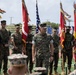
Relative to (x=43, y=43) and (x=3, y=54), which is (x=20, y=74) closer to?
(x=43, y=43)

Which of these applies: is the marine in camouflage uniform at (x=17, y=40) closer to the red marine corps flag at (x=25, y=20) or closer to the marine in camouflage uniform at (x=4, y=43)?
the marine in camouflage uniform at (x=4, y=43)

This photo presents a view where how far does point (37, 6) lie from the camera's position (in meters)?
14.0

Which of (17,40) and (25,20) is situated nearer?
(17,40)

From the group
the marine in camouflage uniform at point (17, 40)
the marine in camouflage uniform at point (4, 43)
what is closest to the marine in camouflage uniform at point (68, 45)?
the marine in camouflage uniform at point (17, 40)

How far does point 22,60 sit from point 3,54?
7684mm

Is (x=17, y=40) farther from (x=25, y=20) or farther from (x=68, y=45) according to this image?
(x=68, y=45)

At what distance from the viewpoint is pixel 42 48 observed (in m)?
9.09

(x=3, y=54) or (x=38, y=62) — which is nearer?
(x=38, y=62)

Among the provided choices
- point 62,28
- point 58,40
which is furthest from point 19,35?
point 62,28

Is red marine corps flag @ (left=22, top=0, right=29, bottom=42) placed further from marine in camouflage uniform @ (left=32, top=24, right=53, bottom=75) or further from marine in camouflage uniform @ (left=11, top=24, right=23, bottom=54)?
marine in camouflage uniform @ (left=32, top=24, right=53, bottom=75)

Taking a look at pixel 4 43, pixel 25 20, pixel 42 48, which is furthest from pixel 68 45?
pixel 42 48

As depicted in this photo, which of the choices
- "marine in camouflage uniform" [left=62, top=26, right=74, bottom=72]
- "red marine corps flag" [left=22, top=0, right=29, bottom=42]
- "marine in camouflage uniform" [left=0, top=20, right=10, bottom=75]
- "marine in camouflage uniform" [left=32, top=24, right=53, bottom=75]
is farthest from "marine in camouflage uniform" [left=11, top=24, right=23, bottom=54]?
"marine in camouflage uniform" [left=32, top=24, right=53, bottom=75]

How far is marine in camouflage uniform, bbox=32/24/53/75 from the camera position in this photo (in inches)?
354

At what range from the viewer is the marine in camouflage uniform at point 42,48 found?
8.98m
